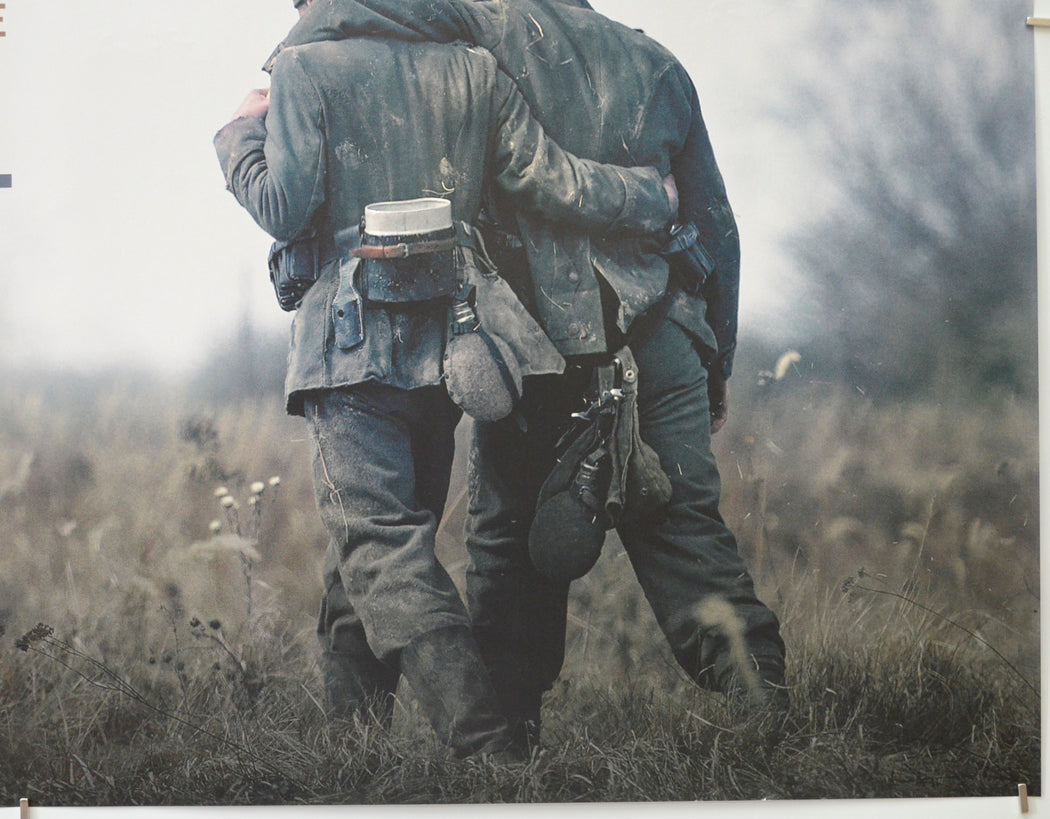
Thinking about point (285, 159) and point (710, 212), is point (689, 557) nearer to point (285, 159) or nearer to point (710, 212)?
point (710, 212)

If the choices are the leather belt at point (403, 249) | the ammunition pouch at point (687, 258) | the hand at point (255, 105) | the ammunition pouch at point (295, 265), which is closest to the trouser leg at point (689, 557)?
the ammunition pouch at point (687, 258)

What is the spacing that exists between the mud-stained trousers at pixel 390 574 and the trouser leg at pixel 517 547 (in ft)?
0.24

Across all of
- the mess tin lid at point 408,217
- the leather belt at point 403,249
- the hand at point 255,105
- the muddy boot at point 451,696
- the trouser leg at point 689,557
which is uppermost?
the hand at point 255,105

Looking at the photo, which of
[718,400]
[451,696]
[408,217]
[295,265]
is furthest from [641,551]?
[295,265]

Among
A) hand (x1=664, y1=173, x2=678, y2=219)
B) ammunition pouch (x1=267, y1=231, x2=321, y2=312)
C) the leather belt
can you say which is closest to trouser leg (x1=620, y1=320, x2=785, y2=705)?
hand (x1=664, y1=173, x2=678, y2=219)

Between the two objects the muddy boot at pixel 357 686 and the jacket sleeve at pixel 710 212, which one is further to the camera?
the jacket sleeve at pixel 710 212

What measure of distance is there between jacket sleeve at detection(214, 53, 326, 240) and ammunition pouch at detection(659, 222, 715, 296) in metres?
0.81

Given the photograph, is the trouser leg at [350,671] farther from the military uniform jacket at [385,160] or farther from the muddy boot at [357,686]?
the military uniform jacket at [385,160]

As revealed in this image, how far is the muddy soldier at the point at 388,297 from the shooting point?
223 cm

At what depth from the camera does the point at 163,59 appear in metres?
2.38

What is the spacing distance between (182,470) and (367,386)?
481 millimetres

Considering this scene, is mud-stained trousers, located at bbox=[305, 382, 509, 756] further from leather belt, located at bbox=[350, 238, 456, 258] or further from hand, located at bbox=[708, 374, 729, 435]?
hand, located at bbox=[708, 374, 729, 435]

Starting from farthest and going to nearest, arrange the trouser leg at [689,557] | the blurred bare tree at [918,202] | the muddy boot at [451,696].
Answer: the blurred bare tree at [918,202], the trouser leg at [689,557], the muddy boot at [451,696]

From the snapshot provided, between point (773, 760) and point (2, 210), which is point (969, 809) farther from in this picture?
point (2, 210)
